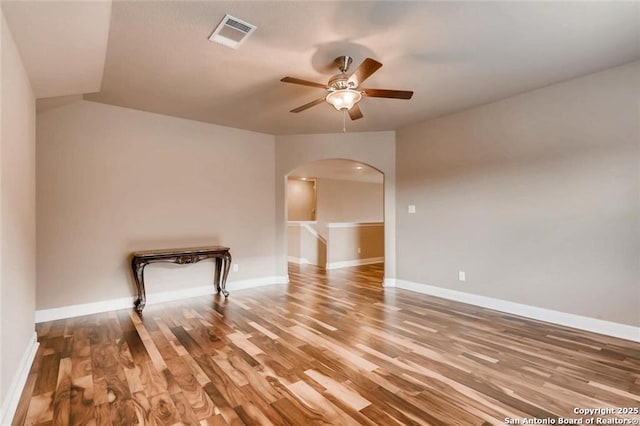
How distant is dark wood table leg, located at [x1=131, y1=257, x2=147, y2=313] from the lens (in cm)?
400

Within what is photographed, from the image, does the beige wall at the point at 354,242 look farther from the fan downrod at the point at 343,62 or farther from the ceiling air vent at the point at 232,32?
the ceiling air vent at the point at 232,32

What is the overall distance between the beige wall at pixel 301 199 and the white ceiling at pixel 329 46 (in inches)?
310

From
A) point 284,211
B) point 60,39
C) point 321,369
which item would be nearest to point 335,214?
point 284,211

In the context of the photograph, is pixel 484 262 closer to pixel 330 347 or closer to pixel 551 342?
pixel 551 342

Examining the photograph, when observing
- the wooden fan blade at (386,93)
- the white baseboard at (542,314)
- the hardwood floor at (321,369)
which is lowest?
the hardwood floor at (321,369)

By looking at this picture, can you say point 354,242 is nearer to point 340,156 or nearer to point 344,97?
point 340,156

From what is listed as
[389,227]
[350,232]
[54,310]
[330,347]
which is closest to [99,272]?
[54,310]

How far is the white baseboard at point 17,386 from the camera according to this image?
184cm

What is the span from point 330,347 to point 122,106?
157 inches

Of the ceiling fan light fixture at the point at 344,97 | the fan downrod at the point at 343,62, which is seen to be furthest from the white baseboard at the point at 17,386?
the fan downrod at the point at 343,62

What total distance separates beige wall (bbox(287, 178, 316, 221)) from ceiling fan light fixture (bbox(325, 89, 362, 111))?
28.9 feet

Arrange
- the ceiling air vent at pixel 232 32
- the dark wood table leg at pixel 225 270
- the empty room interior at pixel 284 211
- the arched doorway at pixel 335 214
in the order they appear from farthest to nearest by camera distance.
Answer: the arched doorway at pixel 335 214, the dark wood table leg at pixel 225 270, the ceiling air vent at pixel 232 32, the empty room interior at pixel 284 211

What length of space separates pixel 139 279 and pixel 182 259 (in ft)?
1.82

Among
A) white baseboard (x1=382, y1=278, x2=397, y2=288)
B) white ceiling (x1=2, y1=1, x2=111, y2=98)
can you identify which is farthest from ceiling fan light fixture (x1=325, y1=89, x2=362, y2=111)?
white baseboard (x1=382, y1=278, x2=397, y2=288)
